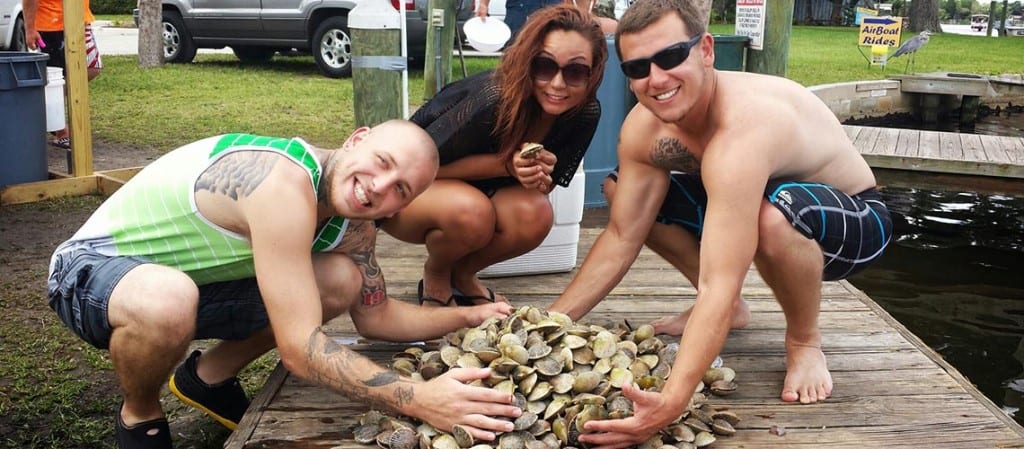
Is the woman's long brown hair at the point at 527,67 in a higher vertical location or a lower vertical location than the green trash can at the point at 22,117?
higher

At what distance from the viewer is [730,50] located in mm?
5453

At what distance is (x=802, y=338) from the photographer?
8.81 ft

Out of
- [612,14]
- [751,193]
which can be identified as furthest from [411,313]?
[612,14]

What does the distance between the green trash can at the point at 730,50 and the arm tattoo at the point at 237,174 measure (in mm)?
3794

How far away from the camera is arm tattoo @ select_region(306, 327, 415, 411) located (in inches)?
83.2

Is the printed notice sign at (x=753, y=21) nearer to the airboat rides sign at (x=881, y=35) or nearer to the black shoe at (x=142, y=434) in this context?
the black shoe at (x=142, y=434)

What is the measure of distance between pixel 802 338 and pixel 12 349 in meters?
2.86

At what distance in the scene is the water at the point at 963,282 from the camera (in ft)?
15.6

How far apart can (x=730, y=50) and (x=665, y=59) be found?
3345 mm

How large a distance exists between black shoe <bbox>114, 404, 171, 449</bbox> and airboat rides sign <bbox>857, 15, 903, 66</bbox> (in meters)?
12.2

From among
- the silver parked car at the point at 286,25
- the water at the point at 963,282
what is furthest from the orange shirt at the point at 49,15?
the water at the point at 963,282

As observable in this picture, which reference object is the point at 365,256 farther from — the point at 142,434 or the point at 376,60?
the point at 376,60

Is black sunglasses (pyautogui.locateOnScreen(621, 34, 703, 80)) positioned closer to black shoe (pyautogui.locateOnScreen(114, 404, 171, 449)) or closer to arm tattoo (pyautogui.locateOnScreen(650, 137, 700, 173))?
arm tattoo (pyautogui.locateOnScreen(650, 137, 700, 173))

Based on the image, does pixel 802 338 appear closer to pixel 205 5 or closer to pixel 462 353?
pixel 462 353
